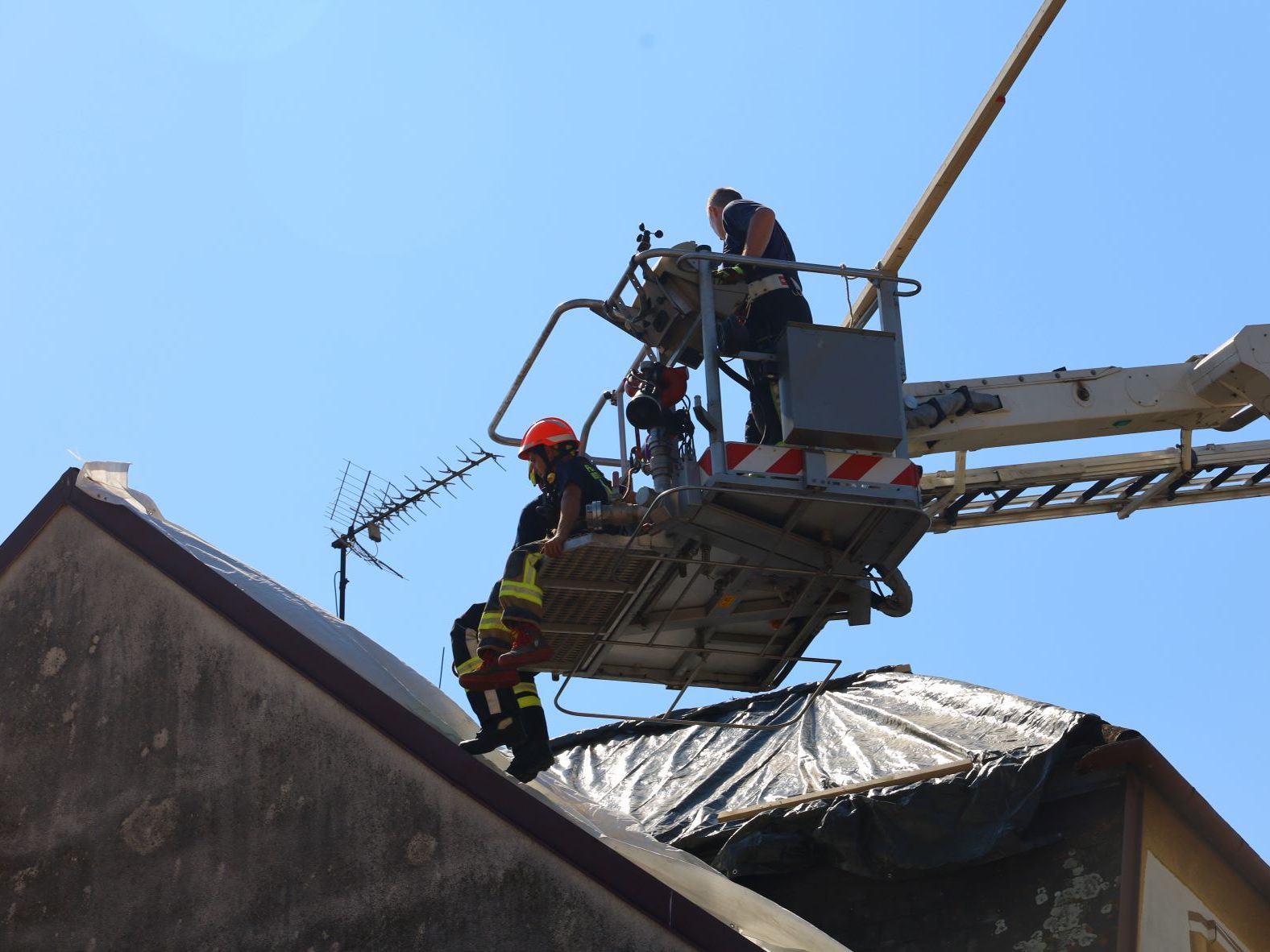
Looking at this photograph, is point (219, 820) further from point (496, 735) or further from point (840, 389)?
point (840, 389)

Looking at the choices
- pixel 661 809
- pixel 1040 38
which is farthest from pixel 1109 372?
pixel 661 809

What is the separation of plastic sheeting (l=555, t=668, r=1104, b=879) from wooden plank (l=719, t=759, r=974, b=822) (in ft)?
0.22

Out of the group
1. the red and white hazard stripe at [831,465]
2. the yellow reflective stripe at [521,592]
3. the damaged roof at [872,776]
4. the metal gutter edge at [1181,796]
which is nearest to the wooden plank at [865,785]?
the damaged roof at [872,776]

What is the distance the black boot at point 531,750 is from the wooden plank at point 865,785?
318 centimetres

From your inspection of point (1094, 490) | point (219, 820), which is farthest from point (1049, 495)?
point (219, 820)

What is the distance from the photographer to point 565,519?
31.1 feet

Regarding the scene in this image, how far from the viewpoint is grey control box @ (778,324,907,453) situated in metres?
9.39

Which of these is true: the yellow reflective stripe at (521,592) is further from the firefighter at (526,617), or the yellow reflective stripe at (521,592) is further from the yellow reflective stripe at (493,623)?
the yellow reflective stripe at (493,623)

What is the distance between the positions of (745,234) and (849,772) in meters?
4.17

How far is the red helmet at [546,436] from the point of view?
32.7 ft

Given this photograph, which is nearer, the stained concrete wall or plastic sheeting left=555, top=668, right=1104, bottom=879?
the stained concrete wall

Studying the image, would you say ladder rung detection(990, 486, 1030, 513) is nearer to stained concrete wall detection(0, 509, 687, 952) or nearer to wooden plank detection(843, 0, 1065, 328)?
wooden plank detection(843, 0, 1065, 328)

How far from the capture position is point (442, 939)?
7867mm

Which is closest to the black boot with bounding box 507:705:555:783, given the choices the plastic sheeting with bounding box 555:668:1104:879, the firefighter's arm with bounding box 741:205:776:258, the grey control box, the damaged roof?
the damaged roof
